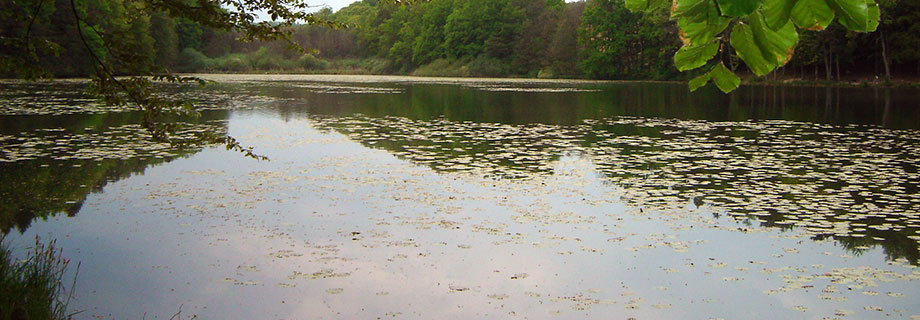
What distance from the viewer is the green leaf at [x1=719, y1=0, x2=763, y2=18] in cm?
103

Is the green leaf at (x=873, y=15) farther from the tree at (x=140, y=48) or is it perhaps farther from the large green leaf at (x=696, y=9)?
the tree at (x=140, y=48)

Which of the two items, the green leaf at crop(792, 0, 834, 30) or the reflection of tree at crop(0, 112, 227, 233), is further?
the reflection of tree at crop(0, 112, 227, 233)

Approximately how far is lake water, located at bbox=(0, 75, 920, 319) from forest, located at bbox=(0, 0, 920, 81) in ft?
113

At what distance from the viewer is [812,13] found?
1.04 meters

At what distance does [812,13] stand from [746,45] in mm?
141

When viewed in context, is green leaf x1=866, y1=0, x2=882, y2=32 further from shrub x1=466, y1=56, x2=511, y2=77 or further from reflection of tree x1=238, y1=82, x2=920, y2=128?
shrub x1=466, y1=56, x2=511, y2=77

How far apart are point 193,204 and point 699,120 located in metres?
15.9

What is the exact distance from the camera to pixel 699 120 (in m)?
20.6

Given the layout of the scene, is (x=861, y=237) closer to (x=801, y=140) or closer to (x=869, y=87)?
(x=801, y=140)

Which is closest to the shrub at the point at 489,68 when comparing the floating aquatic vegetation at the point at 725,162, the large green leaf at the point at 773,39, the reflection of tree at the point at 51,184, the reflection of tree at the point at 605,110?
the reflection of tree at the point at 605,110

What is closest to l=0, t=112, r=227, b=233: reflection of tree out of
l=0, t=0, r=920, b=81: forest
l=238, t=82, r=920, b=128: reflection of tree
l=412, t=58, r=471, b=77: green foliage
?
l=238, t=82, r=920, b=128: reflection of tree

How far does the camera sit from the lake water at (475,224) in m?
5.27

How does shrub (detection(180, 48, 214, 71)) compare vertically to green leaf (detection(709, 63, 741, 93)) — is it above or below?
above

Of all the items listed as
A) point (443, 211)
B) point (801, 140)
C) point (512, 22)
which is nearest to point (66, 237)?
point (443, 211)
